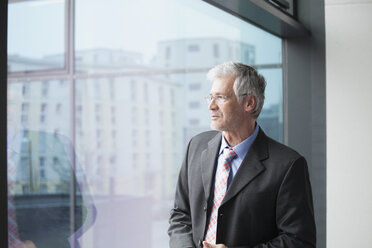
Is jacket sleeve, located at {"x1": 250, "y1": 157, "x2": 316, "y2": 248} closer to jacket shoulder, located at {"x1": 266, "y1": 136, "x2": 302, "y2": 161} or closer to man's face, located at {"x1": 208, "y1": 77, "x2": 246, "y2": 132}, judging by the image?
jacket shoulder, located at {"x1": 266, "y1": 136, "x2": 302, "y2": 161}

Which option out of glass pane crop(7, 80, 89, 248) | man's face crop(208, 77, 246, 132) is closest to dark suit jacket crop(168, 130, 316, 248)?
man's face crop(208, 77, 246, 132)

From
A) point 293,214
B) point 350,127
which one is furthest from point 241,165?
point 350,127

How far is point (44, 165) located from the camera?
24.9 feet

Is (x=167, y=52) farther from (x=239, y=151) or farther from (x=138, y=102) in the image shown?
(x=239, y=151)

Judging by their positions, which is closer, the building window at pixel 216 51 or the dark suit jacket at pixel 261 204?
the dark suit jacket at pixel 261 204

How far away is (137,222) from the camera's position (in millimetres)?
6234

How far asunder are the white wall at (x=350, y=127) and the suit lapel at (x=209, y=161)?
169 cm

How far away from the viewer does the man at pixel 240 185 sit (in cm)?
166

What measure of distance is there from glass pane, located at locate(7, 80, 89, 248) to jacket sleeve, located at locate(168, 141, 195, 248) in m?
5.61

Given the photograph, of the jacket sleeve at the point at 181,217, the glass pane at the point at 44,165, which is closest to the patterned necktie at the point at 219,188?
the jacket sleeve at the point at 181,217

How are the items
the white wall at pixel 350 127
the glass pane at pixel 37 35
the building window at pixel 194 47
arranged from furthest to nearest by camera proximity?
the glass pane at pixel 37 35, the building window at pixel 194 47, the white wall at pixel 350 127

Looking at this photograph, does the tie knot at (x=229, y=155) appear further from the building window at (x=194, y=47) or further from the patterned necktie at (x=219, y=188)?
the building window at (x=194, y=47)

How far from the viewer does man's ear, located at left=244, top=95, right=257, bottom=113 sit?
1.77 metres

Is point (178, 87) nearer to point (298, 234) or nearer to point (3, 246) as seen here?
point (298, 234)
